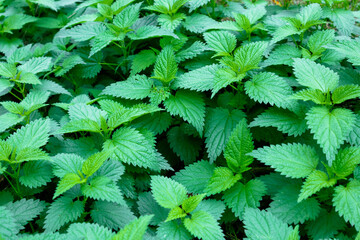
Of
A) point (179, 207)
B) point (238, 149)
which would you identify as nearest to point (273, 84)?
point (238, 149)

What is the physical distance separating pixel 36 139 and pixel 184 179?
3.32ft

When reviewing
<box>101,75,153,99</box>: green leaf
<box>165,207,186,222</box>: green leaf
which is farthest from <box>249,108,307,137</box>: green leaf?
<box>101,75,153,99</box>: green leaf

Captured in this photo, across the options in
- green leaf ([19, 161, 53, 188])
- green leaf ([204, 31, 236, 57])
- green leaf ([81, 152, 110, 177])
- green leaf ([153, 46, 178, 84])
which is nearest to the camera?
green leaf ([81, 152, 110, 177])

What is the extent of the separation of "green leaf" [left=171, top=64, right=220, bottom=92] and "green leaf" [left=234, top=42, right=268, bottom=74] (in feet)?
0.62

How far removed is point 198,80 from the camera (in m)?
2.23

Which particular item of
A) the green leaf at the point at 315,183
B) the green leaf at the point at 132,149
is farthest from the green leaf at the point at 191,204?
the green leaf at the point at 315,183

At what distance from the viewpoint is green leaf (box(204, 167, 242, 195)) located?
1865 mm

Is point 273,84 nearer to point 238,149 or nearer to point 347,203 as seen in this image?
point 238,149

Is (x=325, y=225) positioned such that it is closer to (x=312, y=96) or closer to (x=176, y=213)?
(x=312, y=96)

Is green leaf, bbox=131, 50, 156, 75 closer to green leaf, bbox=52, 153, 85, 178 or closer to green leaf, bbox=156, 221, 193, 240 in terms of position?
green leaf, bbox=52, 153, 85, 178

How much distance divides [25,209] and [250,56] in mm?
1832

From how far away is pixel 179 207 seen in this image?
1.76 m

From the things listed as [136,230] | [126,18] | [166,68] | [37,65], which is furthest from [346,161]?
[37,65]

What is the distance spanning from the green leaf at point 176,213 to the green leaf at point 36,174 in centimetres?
80
